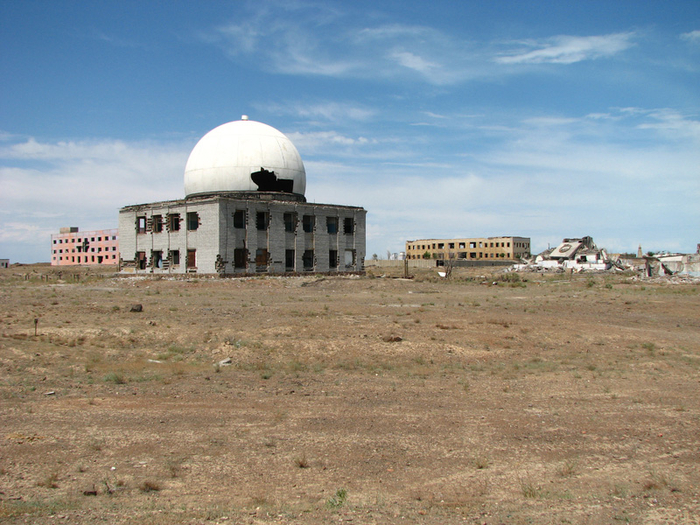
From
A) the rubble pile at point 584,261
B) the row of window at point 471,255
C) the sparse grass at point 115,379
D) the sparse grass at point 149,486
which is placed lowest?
the sparse grass at point 149,486

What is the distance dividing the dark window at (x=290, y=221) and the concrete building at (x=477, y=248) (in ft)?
198

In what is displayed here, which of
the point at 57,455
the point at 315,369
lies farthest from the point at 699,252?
the point at 57,455

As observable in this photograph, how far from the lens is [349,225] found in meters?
49.8

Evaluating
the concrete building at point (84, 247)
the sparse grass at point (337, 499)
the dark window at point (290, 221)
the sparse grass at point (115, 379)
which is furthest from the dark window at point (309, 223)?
the concrete building at point (84, 247)

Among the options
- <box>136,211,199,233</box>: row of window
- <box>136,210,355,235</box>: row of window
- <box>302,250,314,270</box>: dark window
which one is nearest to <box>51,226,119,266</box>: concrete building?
<box>136,211,199,233</box>: row of window

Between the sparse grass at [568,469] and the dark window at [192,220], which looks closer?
the sparse grass at [568,469]

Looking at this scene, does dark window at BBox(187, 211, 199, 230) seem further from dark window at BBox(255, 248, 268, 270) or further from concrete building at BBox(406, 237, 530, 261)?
concrete building at BBox(406, 237, 530, 261)

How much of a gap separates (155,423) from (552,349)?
11.4 m

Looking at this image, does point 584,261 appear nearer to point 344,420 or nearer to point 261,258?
point 261,258

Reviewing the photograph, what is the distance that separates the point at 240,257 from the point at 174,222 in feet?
21.4

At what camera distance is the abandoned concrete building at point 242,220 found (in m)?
42.5

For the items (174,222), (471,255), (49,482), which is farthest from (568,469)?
(471,255)

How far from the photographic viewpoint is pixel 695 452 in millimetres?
7625

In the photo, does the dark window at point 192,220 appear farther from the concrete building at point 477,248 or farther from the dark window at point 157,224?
the concrete building at point 477,248
